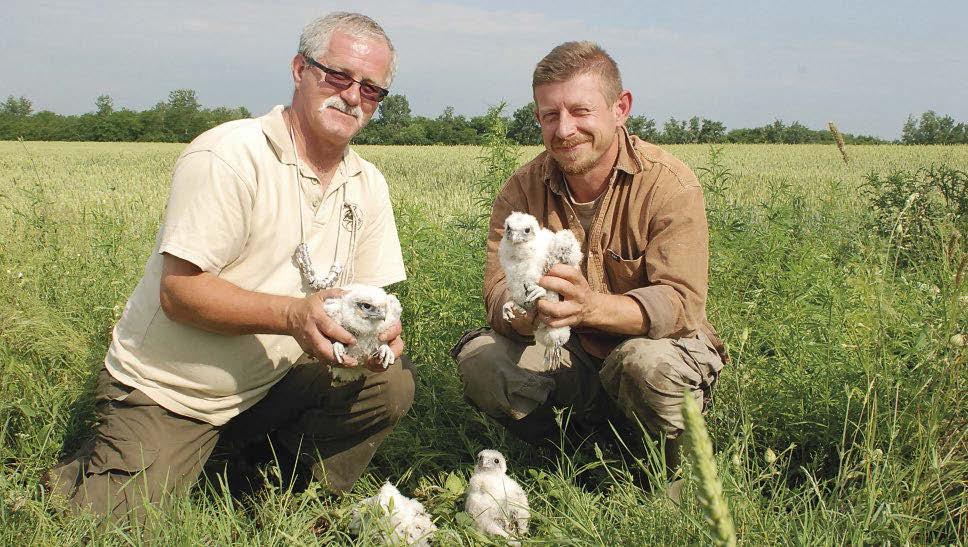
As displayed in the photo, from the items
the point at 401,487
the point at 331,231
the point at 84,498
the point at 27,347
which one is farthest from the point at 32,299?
the point at 401,487

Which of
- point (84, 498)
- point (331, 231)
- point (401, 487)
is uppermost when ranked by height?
point (331, 231)

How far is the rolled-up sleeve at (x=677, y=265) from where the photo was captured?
3.20 m

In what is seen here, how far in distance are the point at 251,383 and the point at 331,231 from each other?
0.82m

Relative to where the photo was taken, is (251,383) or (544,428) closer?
(251,383)

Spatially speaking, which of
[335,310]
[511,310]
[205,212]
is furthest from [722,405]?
[205,212]

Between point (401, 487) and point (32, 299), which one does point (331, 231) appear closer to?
point (401, 487)

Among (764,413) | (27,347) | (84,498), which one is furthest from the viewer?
(27,347)

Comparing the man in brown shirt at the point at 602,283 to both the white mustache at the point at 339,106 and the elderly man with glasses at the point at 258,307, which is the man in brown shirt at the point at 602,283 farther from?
the white mustache at the point at 339,106

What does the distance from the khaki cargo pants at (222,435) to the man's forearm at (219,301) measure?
56 cm

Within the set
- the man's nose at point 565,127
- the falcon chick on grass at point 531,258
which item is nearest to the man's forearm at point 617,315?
the falcon chick on grass at point 531,258

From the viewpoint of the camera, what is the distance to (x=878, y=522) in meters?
2.49

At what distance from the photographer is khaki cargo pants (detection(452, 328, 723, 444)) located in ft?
10.3

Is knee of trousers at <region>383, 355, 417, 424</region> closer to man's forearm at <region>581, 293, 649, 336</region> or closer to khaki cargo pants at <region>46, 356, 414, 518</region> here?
khaki cargo pants at <region>46, 356, 414, 518</region>

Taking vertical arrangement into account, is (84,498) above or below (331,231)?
below
